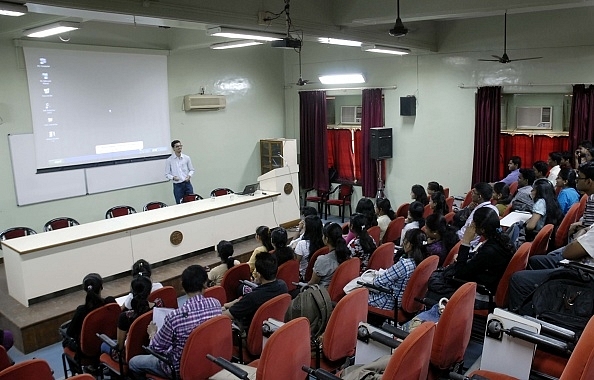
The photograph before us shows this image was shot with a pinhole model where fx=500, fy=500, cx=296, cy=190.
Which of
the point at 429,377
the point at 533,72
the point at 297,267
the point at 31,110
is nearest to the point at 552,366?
the point at 429,377

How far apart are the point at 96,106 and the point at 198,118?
1972mm

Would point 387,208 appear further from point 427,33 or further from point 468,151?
point 427,33

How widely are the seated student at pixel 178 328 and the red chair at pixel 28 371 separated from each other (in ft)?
2.01

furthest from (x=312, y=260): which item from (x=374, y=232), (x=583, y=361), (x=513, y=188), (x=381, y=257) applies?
(x=513, y=188)

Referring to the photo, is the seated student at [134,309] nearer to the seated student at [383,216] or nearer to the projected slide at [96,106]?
the seated student at [383,216]

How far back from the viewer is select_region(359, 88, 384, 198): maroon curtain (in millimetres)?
9289

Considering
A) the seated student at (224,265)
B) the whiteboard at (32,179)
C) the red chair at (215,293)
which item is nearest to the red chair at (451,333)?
the red chair at (215,293)

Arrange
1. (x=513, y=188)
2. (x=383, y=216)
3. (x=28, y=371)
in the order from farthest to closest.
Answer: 1. (x=513, y=188)
2. (x=383, y=216)
3. (x=28, y=371)

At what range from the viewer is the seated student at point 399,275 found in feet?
12.9

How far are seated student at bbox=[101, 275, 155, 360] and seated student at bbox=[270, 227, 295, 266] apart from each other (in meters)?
1.26

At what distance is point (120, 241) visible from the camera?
5.87 meters

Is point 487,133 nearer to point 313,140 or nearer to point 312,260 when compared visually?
point 313,140

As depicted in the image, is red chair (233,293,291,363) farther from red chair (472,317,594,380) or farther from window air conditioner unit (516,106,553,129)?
window air conditioner unit (516,106,553,129)

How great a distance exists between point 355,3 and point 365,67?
3.12m
